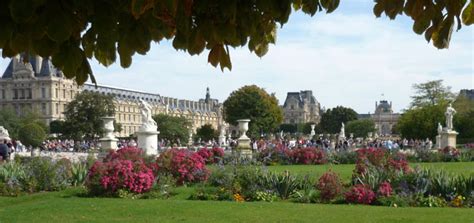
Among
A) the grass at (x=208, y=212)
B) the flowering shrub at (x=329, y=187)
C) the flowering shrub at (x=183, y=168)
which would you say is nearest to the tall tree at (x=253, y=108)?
the flowering shrub at (x=183, y=168)

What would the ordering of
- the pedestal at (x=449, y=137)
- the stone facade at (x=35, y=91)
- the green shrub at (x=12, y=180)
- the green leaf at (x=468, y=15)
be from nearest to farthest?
the green leaf at (x=468, y=15) → the green shrub at (x=12, y=180) → the pedestal at (x=449, y=137) → the stone facade at (x=35, y=91)

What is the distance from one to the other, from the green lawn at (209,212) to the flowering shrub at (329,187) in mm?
626

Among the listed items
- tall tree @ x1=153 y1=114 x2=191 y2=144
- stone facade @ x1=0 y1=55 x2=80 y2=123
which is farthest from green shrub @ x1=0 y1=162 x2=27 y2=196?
stone facade @ x1=0 y1=55 x2=80 y2=123

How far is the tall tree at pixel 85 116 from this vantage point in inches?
2456

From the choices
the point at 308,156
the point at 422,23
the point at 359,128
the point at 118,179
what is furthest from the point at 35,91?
the point at 422,23

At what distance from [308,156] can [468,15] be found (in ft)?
63.7

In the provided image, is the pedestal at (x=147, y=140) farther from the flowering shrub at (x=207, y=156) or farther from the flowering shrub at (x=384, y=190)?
the flowering shrub at (x=384, y=190)

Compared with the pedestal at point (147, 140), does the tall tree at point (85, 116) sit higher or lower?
higher

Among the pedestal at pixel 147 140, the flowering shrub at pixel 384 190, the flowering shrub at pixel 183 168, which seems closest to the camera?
the flowering shrub at pixel 384 190

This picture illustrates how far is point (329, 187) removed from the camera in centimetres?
1073

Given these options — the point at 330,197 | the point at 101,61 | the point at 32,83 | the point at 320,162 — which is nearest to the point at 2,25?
the point at 101,61

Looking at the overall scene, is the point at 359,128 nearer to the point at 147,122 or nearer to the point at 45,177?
the point at 147,122

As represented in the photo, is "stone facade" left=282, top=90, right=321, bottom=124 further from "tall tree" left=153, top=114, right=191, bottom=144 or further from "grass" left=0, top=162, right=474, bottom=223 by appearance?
"grass" left=0, top=162, right=474, bottom=223

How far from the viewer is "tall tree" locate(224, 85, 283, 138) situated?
65625 millimetres
